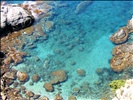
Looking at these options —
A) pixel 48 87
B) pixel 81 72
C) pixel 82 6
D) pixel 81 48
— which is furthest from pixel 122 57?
pixel 82 6

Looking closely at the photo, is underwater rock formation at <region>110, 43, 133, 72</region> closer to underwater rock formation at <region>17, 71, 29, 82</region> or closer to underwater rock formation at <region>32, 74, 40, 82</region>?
underwater rock formation at <region>32, 74, 40, 82</region>

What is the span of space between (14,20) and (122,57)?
70.7 feet

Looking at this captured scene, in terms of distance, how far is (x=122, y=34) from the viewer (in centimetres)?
4456

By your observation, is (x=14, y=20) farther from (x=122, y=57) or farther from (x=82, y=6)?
(x=122, y=57)

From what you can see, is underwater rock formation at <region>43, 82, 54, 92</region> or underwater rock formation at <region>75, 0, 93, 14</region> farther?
underwater rock formation at <region>75, 0, 93, 14</region>

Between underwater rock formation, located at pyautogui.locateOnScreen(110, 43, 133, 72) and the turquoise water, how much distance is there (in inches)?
37.1

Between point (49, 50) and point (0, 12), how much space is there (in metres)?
13.7

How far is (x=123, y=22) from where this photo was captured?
1913 inches

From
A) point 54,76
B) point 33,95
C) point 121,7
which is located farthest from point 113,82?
point 121,7

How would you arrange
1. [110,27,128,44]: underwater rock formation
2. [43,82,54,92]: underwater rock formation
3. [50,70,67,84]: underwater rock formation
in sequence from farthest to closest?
1. [110,27,128,44]: underwater rock formation
2. [50,70,67,84]: underwater rock formation
3. [43,82,54,92]: underwater rock formation

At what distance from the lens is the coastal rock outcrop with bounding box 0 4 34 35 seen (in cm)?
4844

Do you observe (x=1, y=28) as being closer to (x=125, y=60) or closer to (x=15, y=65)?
(x=15, y=65)

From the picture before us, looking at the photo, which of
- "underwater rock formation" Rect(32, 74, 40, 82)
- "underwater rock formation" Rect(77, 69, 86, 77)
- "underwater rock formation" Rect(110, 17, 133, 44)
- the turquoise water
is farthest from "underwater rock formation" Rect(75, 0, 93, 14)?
"underwater rock formation" Rect(32, 74, 40, 82)

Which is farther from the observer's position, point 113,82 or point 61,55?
A: point 61,55
